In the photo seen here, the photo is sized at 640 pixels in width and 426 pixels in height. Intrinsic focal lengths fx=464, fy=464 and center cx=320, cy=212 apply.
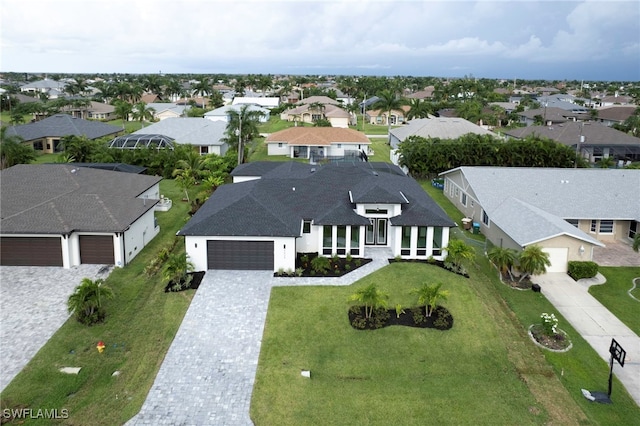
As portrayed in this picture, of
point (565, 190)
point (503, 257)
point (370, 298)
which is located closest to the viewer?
point (370, 298)

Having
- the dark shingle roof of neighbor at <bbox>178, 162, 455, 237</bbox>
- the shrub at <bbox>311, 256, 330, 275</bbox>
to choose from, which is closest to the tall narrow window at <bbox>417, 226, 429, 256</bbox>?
the dark shingle roof of neighbor at <bbox>178, 162, 455, 237</bbox>

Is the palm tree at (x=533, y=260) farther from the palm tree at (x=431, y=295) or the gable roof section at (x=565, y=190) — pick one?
the gable roof section at (x=565, y=190)

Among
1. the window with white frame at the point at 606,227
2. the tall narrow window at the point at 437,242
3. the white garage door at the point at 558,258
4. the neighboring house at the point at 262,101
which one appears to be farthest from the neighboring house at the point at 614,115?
the tall narrow window at the point at 437,242

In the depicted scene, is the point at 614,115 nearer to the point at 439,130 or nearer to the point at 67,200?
the point at 439,130

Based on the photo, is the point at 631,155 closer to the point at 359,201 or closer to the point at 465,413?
the point at 359,201

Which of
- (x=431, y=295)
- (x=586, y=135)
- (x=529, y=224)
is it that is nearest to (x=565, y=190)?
(x=529, y=224)
